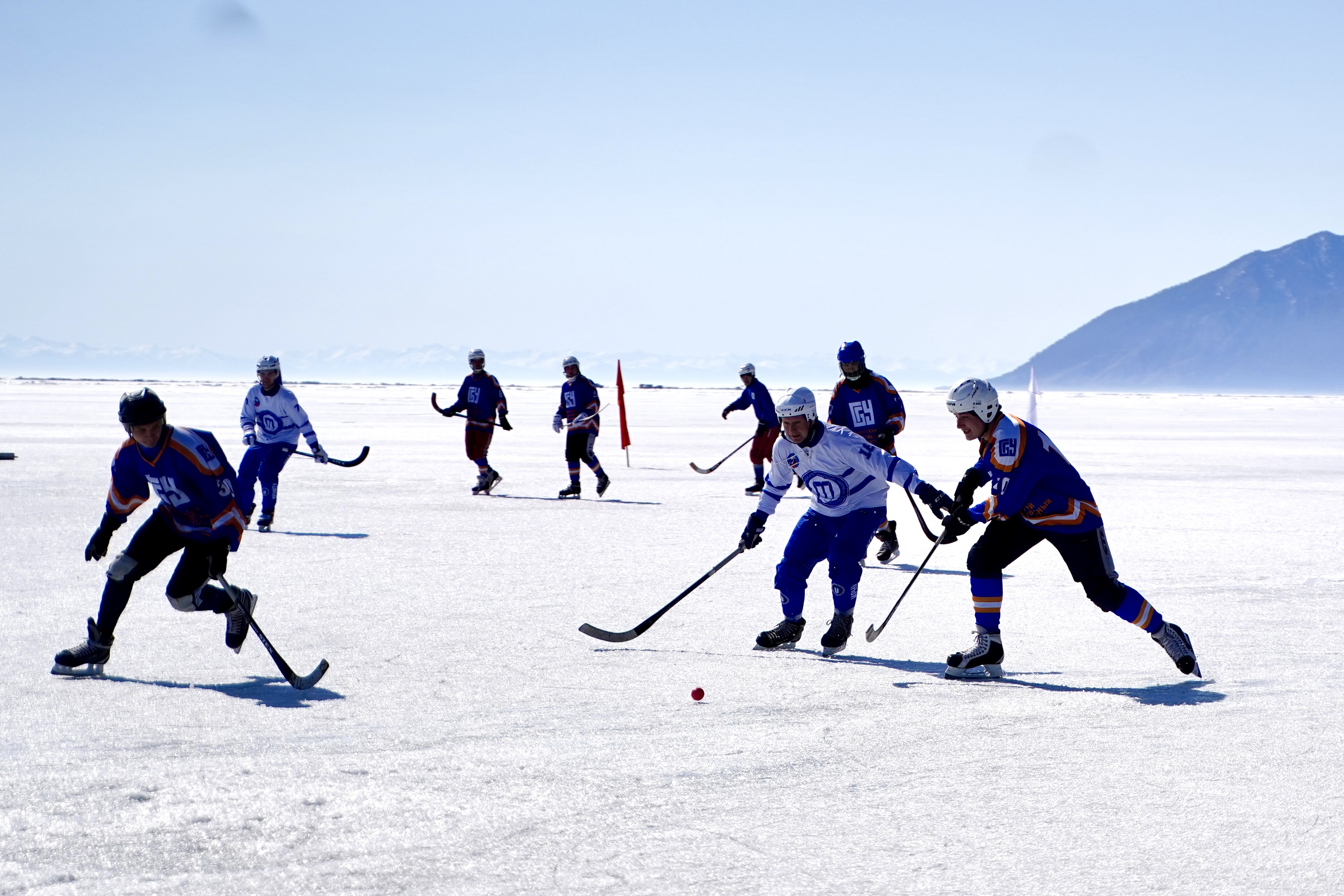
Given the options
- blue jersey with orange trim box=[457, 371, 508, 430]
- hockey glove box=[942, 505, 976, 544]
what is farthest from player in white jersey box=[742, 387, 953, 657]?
blue jersey with orange trim box=[457, 371, 508, 430]

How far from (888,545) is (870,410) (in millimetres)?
1055

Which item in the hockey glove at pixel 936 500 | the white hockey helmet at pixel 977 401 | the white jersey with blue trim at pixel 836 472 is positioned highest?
the white hockey helmet at pixel 977 401

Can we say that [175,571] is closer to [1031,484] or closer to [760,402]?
[1031,484]

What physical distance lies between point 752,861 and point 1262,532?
8811 millimetres

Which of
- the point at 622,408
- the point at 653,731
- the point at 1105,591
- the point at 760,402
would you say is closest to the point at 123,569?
the point at 653,731

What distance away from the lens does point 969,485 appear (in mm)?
5508

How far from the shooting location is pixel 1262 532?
10.7m

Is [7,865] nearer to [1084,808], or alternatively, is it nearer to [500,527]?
[1084,808]

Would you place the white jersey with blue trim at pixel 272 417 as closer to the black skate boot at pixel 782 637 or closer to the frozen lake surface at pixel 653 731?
the frozen lake surface at pixel 653 731

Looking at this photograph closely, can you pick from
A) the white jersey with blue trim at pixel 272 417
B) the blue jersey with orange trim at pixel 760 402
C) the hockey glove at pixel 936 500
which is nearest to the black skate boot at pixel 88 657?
the hockey glove at pixel 936 500

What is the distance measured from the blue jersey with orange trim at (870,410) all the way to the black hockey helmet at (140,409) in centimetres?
523

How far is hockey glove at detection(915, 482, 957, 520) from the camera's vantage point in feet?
18.5

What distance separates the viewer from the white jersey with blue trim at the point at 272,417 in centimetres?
1134

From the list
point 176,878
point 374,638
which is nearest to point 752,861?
point 176,878
